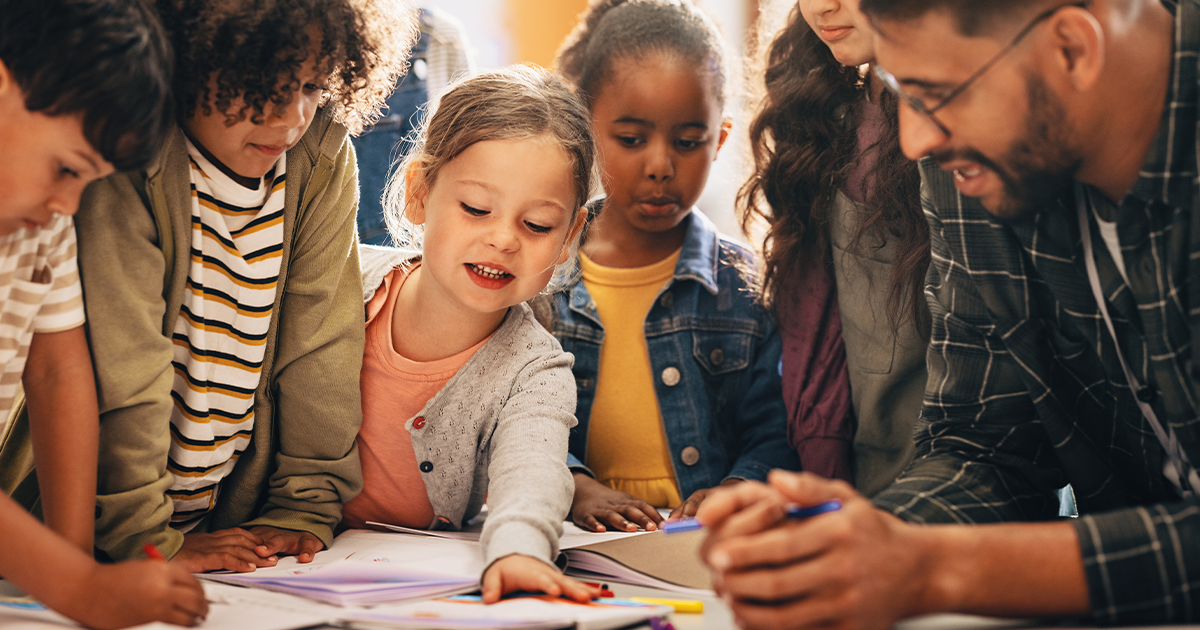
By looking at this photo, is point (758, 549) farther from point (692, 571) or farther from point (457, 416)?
point (457, 416)

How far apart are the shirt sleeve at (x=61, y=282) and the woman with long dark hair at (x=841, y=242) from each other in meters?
1.08

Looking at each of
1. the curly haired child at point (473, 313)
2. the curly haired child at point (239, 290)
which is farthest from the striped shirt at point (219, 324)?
the curly haired child at point (473, 313)

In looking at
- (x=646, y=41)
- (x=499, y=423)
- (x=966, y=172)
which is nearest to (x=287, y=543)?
(x=499, y=423)

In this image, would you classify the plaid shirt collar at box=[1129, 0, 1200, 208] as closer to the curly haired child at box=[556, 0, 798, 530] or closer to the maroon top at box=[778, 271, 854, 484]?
the maroon top at box=[778, 271, 854, 484]

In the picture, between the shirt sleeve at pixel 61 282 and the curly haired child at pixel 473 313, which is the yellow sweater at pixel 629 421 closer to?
the curly haired child at pixel 473 313

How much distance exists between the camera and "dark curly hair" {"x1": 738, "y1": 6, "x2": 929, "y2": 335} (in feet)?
4.91

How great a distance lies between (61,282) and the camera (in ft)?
3.49

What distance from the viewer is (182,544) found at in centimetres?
123

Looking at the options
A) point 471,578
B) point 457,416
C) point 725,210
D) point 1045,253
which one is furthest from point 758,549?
point 725,210

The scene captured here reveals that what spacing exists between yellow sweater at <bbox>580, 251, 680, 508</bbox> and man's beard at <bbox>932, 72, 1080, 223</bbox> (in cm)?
81

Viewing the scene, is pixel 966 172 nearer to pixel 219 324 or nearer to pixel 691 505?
pixel 691 505

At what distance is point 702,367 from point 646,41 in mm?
649

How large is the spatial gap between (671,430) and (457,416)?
0.45 meters

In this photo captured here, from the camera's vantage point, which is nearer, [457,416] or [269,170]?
[269,170]
